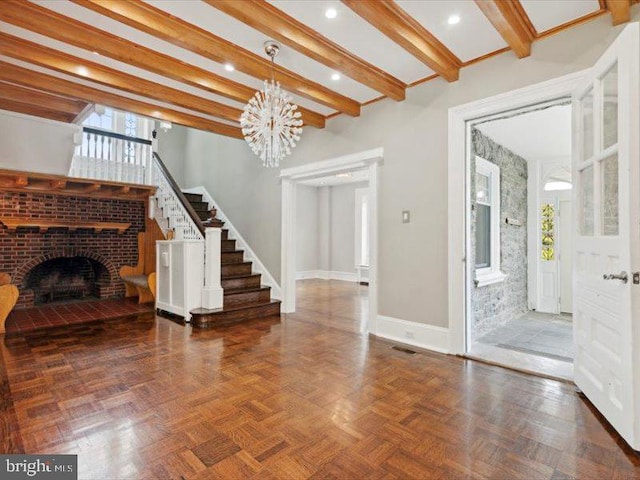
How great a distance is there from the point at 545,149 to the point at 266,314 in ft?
15.9

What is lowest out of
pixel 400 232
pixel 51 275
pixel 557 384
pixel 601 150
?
pixel 557 384

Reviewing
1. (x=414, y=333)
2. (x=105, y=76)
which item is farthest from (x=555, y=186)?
(x=105, y=76)

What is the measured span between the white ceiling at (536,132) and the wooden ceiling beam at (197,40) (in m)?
2.23

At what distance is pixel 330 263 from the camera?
9906 mm

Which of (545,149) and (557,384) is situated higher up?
(545,149)

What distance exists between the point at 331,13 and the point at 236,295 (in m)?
3.75

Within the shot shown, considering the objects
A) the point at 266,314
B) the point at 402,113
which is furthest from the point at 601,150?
the point at 266,314

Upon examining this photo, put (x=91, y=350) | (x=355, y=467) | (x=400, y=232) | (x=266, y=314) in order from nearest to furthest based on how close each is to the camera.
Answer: (x=355, y=467) → (x=91, y=350) → (x=400, y=232) → (x=266, y=314)

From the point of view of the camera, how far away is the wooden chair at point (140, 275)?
5938 mm

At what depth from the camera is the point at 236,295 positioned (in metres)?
4.98

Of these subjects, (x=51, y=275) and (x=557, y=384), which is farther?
(x=51, y=275)

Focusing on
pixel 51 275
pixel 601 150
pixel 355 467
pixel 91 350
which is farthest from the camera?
pixel 51 275

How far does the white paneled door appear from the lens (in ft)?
6.05

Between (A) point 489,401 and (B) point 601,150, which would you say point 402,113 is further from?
(A) point 489,401
